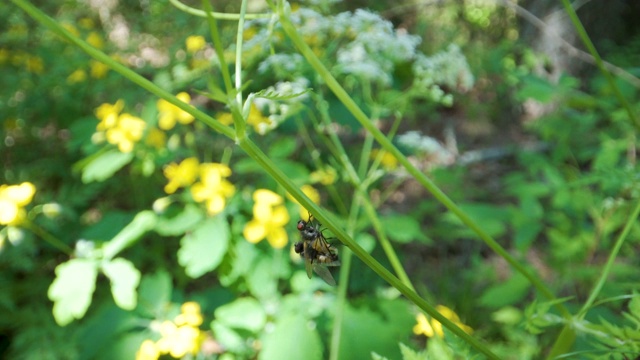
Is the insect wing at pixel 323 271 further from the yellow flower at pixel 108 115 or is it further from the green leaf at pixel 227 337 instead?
the yellow flower at pixel 108 115

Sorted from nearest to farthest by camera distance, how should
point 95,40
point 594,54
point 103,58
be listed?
point 103,58 → point 594,54 → point 95,40

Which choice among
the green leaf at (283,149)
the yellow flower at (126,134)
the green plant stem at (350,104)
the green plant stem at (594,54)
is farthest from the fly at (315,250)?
the yellow flower at (126,134)

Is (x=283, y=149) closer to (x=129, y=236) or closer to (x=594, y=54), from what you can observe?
(x=129, y=236)

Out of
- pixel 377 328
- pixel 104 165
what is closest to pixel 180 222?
pixel 104 165

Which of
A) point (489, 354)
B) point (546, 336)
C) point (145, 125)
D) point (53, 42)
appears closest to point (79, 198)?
point (145, 125)

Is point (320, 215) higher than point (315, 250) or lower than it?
higher

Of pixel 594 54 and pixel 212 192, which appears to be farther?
pixel 212 192

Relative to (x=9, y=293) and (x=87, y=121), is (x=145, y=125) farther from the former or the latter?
(x=9, y=293)
